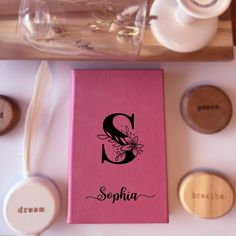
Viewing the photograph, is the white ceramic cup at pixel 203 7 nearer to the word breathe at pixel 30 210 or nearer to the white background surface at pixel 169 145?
the white background surface at pixel 169 145

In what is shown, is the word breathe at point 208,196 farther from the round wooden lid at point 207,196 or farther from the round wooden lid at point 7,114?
the round wooden lid at point 7,114

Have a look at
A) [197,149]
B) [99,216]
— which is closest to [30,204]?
[99,216]

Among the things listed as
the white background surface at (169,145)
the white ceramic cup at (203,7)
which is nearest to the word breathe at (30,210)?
the white background surface at (169,145)

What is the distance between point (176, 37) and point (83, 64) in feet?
0.39

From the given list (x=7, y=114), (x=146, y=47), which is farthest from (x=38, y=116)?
(x=146, y=47)

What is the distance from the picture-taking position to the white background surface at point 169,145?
0.40 m

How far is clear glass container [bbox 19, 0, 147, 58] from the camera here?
386 millimetres

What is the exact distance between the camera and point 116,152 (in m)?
0.39

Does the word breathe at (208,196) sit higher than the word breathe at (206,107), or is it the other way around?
the word breathe at (206,107)

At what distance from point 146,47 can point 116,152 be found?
0.13m

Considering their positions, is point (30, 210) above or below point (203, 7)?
below

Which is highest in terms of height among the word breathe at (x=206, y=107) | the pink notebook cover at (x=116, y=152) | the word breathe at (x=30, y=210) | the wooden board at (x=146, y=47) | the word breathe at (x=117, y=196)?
the wooden board at (x=146, y=47)

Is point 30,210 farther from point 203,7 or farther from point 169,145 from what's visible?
point 203,7

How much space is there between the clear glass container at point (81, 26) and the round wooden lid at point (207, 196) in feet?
0.55
